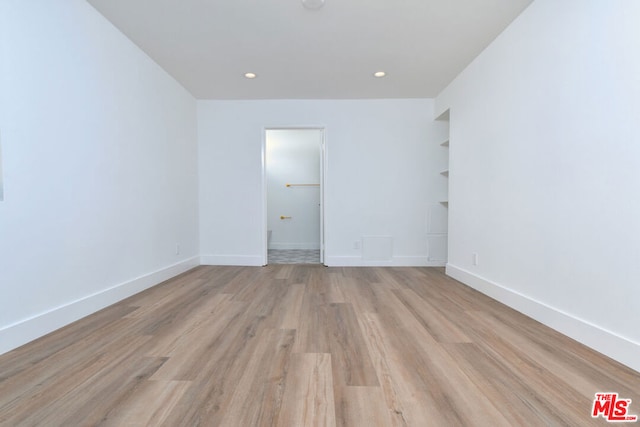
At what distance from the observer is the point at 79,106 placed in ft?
6.99

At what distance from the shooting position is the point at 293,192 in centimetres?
621

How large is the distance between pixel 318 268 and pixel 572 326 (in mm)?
2742

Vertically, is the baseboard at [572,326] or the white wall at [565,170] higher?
the white wall at [565,170]

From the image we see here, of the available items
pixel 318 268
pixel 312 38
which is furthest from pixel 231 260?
pixel 312 38

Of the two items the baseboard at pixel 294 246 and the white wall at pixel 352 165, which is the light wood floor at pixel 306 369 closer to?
the white wall at pixel 352 165

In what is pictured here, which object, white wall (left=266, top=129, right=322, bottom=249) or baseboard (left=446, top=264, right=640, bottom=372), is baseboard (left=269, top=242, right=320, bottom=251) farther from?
baseboard (left=446, top=264, right=640, bottom=372)

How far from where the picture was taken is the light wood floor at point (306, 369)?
3.68ft

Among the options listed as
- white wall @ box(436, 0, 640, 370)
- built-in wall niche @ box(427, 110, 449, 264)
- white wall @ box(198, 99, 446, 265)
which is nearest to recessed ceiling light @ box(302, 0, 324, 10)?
white wall @ box(436, 0, 640, 370)

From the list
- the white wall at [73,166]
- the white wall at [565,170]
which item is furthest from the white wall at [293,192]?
the white wall at [565,170]

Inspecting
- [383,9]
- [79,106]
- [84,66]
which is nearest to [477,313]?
[383,9]

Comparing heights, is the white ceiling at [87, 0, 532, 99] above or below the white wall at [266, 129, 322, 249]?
above

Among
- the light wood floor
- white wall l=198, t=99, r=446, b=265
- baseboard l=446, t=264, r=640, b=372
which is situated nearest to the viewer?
the light wood floor

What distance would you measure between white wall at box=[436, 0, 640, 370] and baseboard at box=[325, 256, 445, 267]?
1225 millimetres

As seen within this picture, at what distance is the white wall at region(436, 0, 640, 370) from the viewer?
4.96 ft
